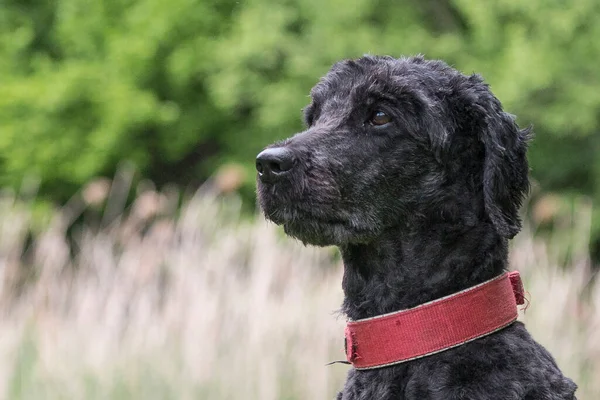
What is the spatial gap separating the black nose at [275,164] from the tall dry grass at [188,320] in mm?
2993

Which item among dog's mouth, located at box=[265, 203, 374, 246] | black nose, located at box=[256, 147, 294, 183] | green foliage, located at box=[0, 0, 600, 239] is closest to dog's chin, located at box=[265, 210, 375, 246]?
dog's mouth, located at box=[265, 203, 374, 246]

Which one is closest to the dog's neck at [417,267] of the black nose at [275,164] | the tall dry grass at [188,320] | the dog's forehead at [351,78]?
the black nose at [275,164]

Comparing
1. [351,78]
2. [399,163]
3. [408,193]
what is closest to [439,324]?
[408,193]

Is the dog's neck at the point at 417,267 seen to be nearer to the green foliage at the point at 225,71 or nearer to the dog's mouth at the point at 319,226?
the dog's mouth at the point at 319,226

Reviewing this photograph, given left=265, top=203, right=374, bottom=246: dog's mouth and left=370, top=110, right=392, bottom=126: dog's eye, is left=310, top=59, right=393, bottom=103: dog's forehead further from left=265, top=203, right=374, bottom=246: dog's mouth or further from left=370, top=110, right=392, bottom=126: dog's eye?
left=265, top=203, right=374, bottom=246: dog's mouth

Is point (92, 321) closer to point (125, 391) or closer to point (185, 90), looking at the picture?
point (125, 391)

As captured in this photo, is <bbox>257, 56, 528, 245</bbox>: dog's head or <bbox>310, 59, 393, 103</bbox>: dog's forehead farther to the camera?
<bbox>310, 59, 393, 103</bbox>: dog's forehead

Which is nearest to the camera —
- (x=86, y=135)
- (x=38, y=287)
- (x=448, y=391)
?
(x=448, y=391)

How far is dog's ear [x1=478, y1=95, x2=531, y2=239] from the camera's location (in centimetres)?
300

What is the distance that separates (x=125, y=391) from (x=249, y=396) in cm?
78

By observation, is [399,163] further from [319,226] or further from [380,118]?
[319,226]

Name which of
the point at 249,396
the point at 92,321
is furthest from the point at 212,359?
the point at 92,321

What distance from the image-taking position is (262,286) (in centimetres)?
640

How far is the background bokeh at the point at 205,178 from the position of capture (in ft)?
20.2
